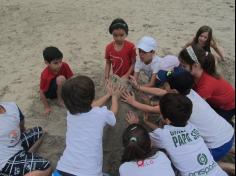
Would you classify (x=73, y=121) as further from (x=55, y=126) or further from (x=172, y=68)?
(x=172, y=68)

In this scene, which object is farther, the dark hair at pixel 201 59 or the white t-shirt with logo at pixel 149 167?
the dark hair at pixel 201 59

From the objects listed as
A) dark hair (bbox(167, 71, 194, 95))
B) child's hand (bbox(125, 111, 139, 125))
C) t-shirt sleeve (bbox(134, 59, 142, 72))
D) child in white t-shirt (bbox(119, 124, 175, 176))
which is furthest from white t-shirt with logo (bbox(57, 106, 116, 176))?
t-shirt sleeve (bbox(134, 59, 142, 72))

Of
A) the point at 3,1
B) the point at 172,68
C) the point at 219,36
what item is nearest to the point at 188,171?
the point at 172,68

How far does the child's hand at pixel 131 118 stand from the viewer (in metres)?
3.17

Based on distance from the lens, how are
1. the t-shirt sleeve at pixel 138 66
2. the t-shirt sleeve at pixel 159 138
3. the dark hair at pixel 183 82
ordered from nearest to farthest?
the t-shirt sleeve at pixel 159 138
the dark hair at pixel 183 82
the t-shirt sleeve at pixel 138 66

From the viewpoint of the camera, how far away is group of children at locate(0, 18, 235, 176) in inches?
103

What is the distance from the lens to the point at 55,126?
11.5 ft

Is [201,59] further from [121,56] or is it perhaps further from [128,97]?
[121,56]

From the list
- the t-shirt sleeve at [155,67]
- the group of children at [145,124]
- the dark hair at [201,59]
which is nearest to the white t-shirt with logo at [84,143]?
the group of children at [145,124]

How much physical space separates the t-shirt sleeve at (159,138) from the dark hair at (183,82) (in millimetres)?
410

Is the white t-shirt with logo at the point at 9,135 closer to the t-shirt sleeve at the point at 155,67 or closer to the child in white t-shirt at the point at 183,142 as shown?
the child in white t-shirt at the point at 183,142

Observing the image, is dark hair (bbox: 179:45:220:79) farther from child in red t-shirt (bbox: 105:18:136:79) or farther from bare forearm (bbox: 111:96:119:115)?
child in red t-shirt (bbox: 105:18:136:79)

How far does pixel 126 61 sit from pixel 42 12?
2.76m

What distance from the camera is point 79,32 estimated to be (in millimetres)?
5660
